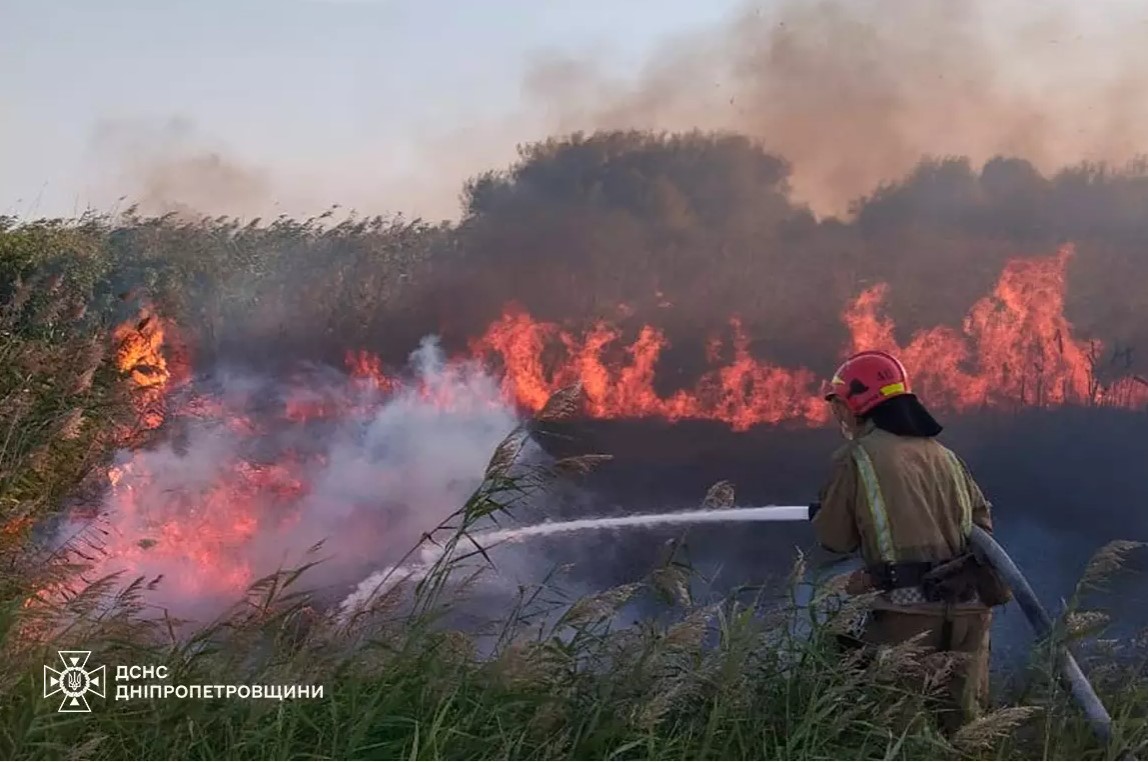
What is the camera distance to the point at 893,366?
15.5 ft

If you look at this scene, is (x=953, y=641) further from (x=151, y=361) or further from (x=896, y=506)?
(x=151, y=361)

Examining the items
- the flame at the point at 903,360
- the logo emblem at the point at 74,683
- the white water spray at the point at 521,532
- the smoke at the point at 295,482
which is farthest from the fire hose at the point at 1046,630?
the smoke at the point at 295,482

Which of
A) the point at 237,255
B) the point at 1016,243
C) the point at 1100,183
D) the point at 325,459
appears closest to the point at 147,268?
the point at 237,255

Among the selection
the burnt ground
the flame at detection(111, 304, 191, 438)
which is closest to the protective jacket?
the burnt ground

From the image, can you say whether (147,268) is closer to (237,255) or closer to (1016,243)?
(237,255)

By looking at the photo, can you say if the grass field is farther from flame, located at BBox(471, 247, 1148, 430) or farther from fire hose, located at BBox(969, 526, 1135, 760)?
flame, located at BBox(471, 247, 1148, 430)

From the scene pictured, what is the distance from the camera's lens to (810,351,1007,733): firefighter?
14.7 feet

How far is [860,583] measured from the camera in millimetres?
4531

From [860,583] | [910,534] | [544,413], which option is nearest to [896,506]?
[910,534]

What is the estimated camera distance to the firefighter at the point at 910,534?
14.7 ft

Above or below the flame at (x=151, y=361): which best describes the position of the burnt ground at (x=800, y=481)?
below

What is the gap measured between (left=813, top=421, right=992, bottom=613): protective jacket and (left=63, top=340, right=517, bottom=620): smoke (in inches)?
166

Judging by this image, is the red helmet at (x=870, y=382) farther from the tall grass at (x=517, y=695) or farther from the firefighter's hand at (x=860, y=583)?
the tall grass at (x=517, y=695)

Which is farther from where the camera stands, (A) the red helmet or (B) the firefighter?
(A) the red helmet
